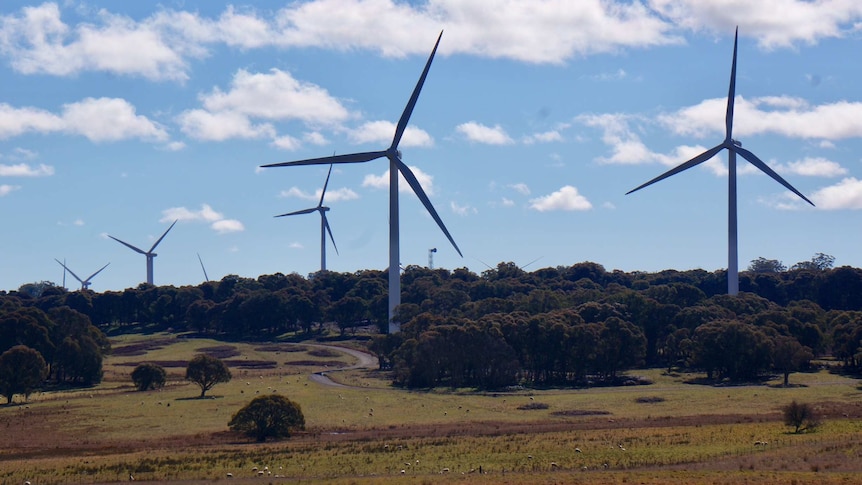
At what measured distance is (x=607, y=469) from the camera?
55719 millimetres

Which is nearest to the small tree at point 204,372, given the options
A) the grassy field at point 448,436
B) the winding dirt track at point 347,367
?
the grassy field at point 448,436

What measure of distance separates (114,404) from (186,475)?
46598 millimetres

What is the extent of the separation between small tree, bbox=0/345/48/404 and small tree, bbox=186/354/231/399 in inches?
643

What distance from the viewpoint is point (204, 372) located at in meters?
108

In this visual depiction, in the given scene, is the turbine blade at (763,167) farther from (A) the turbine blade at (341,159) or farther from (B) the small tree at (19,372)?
(B) the small tree at (19,372)

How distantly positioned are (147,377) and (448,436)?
5396 cm

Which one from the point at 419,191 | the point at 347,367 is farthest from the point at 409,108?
the point at 347,367

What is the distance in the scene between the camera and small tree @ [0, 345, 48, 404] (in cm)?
10544

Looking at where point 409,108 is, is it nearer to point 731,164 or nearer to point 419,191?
point 419,191

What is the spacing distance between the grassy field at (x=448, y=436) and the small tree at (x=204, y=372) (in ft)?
6.39

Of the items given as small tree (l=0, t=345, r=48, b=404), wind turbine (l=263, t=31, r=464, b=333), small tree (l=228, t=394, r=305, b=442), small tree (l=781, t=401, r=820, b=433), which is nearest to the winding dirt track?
wind turbine (l=263, t=31, r=464, b=333)

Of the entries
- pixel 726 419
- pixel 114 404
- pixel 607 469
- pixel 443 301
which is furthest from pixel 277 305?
pixel 607 469

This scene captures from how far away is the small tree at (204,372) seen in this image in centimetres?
10762

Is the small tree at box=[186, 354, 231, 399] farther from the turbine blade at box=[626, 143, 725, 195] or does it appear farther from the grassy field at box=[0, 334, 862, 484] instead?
the turbine blade at box=[626, 143, 725, 195]
